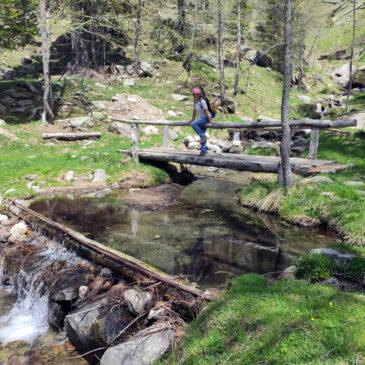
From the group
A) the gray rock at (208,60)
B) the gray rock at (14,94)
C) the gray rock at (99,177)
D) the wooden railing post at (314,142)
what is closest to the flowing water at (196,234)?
the gray rock at (99,177)

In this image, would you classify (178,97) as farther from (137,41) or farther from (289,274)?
(289,274)

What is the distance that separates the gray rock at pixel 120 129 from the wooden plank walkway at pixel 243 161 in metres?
6.68

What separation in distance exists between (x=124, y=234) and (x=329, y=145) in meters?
12.0

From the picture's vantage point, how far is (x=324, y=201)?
34.8ft

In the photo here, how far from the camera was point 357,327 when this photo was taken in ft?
14.9

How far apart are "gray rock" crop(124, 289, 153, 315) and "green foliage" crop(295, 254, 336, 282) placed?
8.17 ft

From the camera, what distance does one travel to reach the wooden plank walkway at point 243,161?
40.5 ft

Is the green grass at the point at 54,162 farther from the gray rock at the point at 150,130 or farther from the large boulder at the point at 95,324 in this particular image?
the large boulder at the point at 95,324

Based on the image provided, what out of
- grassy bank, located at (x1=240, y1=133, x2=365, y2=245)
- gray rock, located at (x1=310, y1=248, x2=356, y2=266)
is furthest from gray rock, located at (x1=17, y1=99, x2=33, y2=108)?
gray rock, located at (x1=310, y1=248, x2=356, y2=266)

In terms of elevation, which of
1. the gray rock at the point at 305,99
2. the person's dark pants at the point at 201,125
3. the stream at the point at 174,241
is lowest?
the stream at the point at 174,241

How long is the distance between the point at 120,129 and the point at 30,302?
16478 mm

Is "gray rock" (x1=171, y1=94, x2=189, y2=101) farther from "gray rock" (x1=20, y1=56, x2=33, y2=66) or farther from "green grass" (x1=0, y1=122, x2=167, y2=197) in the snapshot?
"gray rock" (x1=20, y1=56, x2=33, y2=66)

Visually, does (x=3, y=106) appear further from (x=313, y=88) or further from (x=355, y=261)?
(x=313, y=88)

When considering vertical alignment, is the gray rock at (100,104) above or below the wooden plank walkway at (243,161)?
above
